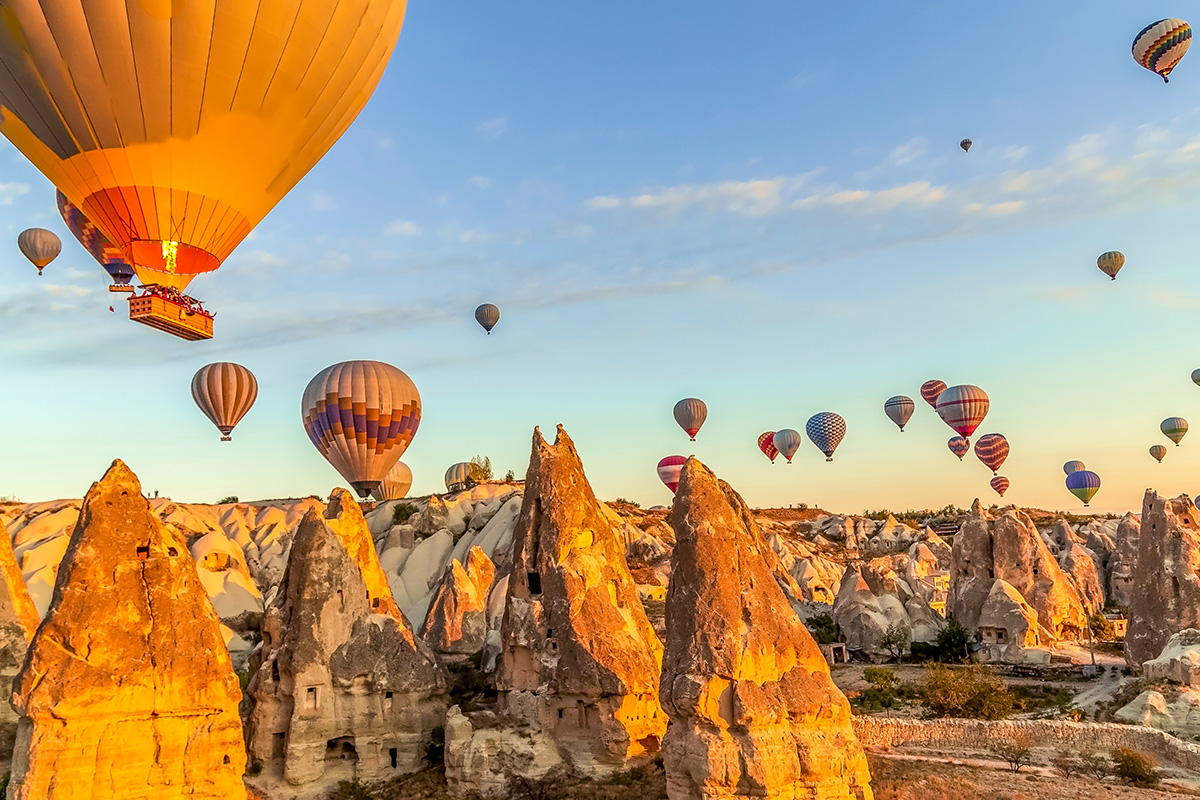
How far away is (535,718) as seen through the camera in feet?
68.3

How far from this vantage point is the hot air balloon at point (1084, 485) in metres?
90.4

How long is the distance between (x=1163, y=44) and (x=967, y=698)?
36631mm

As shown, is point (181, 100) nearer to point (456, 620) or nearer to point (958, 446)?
point (456, 620)

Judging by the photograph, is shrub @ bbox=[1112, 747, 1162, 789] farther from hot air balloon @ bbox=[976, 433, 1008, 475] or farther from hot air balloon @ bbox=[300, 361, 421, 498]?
hot air balloon @ bbox=[976, 433, 1008, 475]

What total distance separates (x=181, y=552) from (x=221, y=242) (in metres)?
12.0

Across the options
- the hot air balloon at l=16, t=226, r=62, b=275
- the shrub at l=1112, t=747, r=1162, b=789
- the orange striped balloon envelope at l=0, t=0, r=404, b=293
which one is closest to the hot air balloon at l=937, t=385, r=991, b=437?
the shrub at l=1112, t=747, r=1162, b=789

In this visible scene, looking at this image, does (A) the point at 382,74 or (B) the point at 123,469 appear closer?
(B) the point at 123,469

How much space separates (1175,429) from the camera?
282 ft

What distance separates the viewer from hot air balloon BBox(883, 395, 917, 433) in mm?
72312

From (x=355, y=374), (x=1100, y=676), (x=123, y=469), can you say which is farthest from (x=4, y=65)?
(x=1100, y=676)

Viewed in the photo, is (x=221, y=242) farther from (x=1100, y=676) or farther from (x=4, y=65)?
(x=1100, y=676)

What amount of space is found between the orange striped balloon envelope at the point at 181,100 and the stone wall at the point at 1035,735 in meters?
20.9

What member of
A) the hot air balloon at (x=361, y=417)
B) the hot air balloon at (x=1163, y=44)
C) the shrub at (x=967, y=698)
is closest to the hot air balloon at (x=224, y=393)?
the hot air balloon at (x=361, y=417)

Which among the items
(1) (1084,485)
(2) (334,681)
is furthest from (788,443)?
(2) (334,681)
